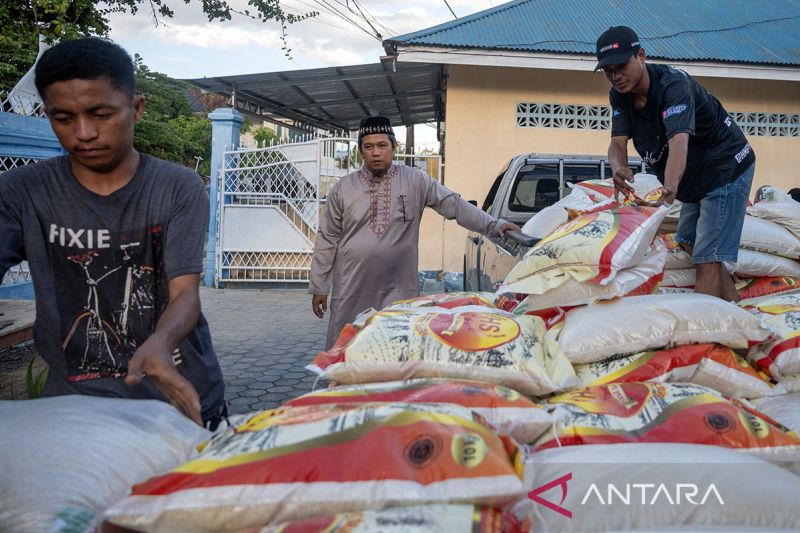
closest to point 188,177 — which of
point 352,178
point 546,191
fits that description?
point 352,178

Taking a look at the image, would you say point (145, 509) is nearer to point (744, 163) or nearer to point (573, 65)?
point (744, 163)

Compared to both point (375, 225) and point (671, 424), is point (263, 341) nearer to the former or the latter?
point (375, 225)

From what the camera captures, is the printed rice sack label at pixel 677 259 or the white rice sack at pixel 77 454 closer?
the white rice sack at pixel 77 454

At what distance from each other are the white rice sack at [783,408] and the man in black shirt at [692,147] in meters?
0.82

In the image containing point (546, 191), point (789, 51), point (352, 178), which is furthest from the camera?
point (789, 51)

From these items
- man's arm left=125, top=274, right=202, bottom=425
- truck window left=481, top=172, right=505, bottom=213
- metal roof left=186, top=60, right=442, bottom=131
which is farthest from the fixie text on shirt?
metal roof left=186, top=60, right=442, bottom=131

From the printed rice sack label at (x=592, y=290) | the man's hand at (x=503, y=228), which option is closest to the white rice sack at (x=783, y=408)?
the printed rice sack label at (x=592, y=290)

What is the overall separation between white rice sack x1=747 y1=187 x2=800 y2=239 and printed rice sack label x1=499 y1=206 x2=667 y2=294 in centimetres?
129

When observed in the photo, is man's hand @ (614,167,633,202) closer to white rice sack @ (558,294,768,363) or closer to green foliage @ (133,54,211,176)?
white rice sack @ (558,294,768,363)

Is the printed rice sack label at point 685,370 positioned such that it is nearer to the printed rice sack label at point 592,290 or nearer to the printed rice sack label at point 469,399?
the printed rice sack label at point 592,290

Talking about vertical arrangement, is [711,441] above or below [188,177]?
below

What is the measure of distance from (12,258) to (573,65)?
8.05 meters

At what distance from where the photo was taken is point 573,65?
336 inches

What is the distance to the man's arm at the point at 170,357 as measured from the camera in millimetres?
1303
